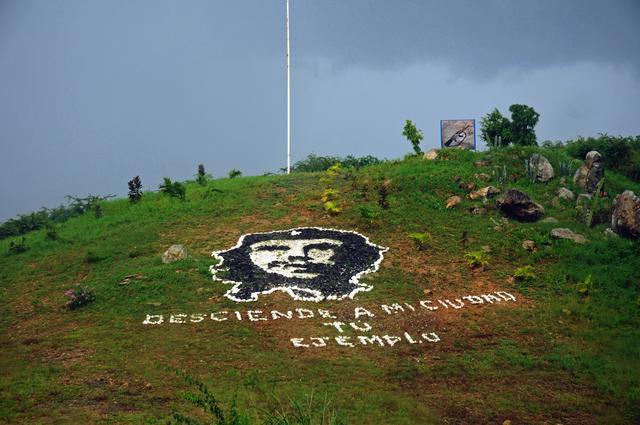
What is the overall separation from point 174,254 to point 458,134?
17.7 meters

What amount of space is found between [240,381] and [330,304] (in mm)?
5255

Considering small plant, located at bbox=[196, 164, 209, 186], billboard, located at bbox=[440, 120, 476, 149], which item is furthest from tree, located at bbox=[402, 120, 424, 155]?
small plant, located at bbox=[196, 164, 209, 186]

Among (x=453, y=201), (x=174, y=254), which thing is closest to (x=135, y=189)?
(x=174, y=254)

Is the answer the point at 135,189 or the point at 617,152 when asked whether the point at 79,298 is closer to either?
the point at 135,189

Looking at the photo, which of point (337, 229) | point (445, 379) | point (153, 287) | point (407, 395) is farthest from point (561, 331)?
point (153, 287)

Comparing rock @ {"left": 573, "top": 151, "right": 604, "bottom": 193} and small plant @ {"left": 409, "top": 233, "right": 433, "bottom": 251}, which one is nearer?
small plant @ {"left": 409, "top": 233, "right": 433, "bottom": 251}

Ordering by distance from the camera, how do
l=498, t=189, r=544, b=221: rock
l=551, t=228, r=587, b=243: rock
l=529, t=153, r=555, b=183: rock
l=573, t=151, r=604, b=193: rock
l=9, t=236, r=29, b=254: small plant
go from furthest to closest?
l=529, t=153, r=555, b=183: rock, l=573, t=151, r=604, b=193: rock, l=9, t=236, r=29, b=254: small plant, l=498, t=189, r=544, b=221: rock, l=551, t=228, r=587, b=243: rock

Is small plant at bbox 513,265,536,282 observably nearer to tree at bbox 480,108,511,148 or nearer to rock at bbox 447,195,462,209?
rock at bbox 447,195,462,209

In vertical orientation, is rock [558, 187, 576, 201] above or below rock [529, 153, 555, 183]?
below

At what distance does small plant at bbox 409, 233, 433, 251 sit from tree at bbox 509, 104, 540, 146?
45.4 feet

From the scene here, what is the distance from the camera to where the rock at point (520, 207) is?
2256 cm

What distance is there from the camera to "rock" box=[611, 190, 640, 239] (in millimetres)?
19953

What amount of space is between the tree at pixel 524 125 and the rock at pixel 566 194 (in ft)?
24.8

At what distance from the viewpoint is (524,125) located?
105ft
